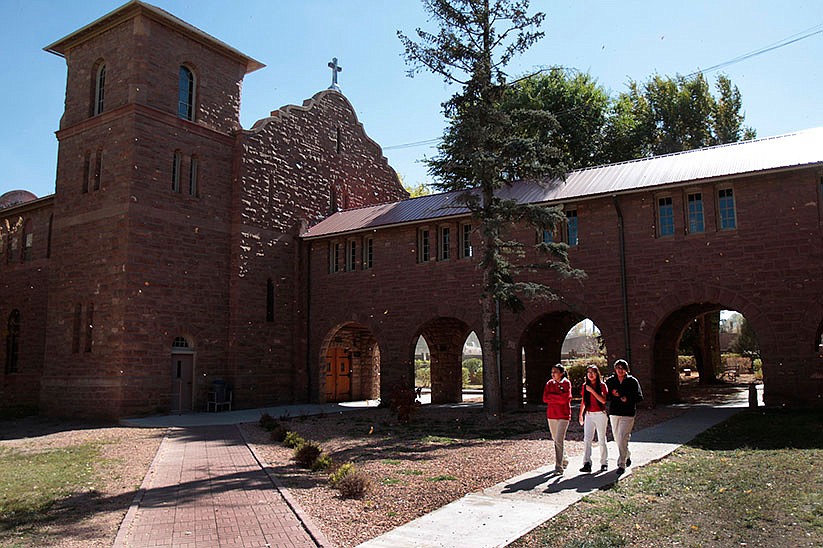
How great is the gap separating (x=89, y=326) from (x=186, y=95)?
27.3 ft

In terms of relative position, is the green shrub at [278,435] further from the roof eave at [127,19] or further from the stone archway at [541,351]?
the roof eave at [127,19]

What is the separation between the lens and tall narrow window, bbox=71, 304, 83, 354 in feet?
66.7

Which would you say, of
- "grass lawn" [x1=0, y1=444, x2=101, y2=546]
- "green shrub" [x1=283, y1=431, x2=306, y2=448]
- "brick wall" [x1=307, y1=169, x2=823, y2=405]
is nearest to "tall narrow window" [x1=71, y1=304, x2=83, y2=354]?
"grass lawn" [x1=0, y1=444, x2=101, y2=546]

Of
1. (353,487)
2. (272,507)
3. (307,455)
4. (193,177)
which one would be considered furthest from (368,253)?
(272,507)

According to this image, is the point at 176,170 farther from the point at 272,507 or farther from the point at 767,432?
the point at 767,432

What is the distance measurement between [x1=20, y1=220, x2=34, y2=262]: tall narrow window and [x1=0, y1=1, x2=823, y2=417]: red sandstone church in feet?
0.35

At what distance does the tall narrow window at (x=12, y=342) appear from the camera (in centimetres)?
2561

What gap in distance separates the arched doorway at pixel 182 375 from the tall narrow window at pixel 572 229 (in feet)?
41.1

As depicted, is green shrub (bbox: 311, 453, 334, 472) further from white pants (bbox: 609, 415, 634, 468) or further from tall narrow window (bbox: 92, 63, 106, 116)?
tall narrow window (bbox: 92, 63, 106, 116)

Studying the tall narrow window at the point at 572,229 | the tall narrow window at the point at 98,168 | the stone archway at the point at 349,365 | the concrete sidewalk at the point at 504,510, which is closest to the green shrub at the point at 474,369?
the stone archway at the point at 349,365

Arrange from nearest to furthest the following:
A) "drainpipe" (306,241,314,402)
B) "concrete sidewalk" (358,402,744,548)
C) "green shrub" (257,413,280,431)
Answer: "concrete sidewalk" (358,402,744,548) → "green shrub" (257,413,280,431) → "drainpipe" (306,241,314,402)

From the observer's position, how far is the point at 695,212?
17703mm

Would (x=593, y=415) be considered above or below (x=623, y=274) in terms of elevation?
below

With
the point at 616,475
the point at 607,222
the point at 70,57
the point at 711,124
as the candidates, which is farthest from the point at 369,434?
the point at 711,124
